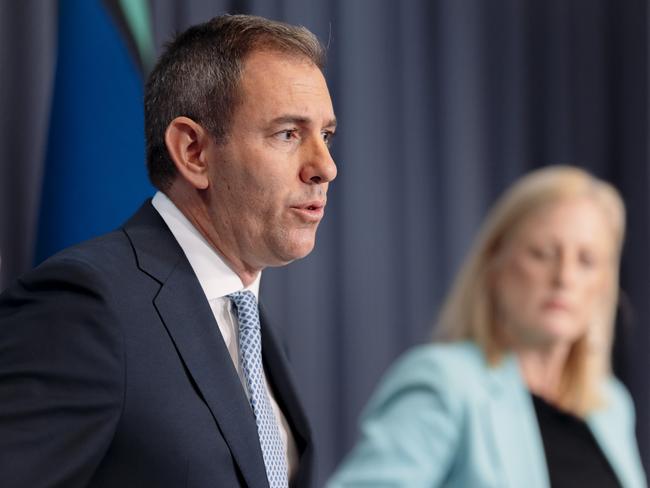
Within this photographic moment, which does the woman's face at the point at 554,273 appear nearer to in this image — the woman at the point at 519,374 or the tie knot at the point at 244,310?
the woman at the point at 519,374

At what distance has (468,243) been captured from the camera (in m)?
3.40

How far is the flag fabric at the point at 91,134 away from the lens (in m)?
2.39

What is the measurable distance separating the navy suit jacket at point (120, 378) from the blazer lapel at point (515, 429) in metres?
0.40

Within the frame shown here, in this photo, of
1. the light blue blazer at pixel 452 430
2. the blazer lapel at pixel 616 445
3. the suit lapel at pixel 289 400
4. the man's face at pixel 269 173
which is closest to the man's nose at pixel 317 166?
the man's face at pixel 269 173

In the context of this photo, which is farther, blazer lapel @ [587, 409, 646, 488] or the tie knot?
the tie knot

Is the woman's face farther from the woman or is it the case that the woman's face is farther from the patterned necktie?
the patterned necktie

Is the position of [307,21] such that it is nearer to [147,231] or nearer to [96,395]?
[147,231]

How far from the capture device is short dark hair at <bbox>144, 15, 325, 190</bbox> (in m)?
1.64

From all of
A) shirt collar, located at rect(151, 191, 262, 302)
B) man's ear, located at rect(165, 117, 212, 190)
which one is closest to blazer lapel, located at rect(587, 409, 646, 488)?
shirt collar, located at rect(151, 191, 262, 302)

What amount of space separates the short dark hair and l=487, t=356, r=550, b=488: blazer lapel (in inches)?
25.2

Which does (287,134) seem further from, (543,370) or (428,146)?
(428,146)

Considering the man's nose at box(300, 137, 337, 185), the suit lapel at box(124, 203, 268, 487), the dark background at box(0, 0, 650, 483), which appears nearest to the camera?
the suit lapel at box(124, 203, 268, 487)

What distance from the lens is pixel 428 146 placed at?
11.0 ft

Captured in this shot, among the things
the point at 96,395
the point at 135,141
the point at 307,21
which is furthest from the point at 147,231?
the point at 307,21
